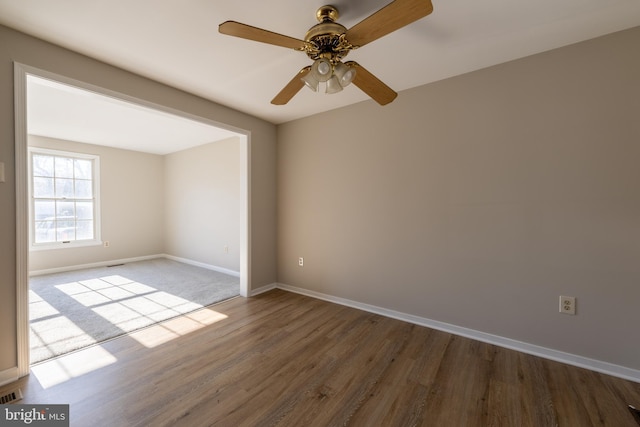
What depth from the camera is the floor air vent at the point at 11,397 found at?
1.54m

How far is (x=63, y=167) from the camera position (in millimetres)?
4723

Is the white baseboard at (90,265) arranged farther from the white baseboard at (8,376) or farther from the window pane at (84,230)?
the white baseboard at (8,376)

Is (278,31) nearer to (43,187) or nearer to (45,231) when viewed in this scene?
(43,187)

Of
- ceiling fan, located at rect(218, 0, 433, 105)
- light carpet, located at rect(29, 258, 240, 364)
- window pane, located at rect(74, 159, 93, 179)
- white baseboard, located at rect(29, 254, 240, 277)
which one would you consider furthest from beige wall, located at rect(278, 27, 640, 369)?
window pane, located at rect(74, 159, 93, 179)

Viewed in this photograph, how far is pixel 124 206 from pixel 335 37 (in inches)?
228

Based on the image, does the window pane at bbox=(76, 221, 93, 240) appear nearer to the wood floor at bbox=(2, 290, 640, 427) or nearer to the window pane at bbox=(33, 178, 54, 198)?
the window pane at bbox=(33, 178, 54, 198)

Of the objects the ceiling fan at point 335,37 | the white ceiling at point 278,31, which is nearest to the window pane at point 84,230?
the white ceiling at point 278,31

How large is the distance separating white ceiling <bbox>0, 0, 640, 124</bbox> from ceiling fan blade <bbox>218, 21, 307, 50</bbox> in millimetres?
301

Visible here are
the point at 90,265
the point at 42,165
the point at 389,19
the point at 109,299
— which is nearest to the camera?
the point at 389,19

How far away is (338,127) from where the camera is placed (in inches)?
123

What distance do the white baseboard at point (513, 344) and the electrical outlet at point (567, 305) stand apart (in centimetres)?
33

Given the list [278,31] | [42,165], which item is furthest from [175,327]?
[42,165]

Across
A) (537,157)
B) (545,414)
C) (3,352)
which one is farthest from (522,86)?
(3,352)

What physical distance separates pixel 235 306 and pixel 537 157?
10.9ft
